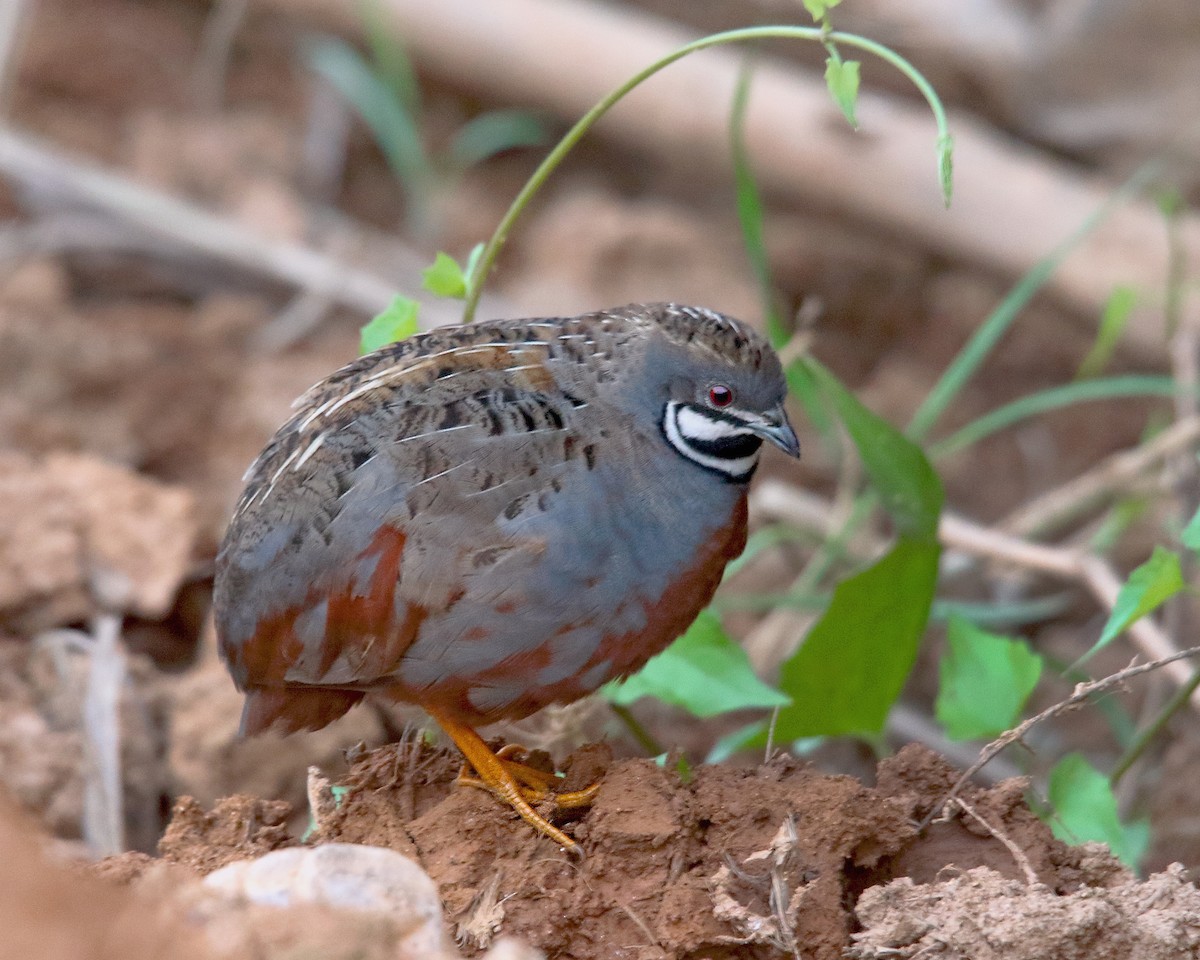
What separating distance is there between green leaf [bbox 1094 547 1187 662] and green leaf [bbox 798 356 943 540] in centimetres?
64

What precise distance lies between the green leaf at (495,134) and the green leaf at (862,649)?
3.39 meters

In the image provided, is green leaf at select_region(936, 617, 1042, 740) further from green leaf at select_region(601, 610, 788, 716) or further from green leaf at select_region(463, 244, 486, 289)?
green leaf at select_region(463, 244, 486, 289)

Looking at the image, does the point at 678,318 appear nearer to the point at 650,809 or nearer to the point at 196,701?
the point at 650,809

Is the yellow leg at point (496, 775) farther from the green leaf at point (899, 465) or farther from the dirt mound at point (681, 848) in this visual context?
the green leaf at point (899, 465)

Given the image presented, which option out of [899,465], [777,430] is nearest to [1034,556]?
[899,465]

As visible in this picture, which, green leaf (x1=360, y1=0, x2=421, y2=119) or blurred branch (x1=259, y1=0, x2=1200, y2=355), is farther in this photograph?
green leaf (x1=360, y1=0, x2=421, y2=119)

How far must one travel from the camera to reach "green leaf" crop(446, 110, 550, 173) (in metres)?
6.19

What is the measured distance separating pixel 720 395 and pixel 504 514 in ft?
1.66

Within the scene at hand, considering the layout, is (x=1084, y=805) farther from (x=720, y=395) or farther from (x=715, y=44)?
(x=715, y=44)

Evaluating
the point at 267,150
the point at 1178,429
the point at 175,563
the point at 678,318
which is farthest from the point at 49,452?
the point at 1178,429

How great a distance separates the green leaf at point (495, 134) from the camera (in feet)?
20.3

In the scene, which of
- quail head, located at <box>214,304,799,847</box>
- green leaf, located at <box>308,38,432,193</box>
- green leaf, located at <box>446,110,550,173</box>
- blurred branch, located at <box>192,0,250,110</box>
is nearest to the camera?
quail head, located at <box>214,304,799,847</box>

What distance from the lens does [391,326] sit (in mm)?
3195

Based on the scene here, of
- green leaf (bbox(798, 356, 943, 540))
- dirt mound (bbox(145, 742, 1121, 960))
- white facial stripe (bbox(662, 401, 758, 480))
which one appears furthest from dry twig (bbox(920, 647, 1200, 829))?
green leaf (bbox(798, 356, 943, 540))
